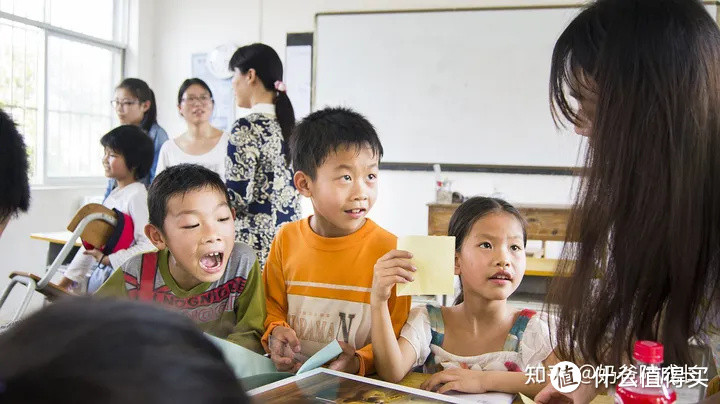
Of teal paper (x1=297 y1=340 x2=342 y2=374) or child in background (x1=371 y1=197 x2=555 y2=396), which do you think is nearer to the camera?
teal paper (x1=297 y1=340 x2=342 y2=374)

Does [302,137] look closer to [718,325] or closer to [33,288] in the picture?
[718,325]

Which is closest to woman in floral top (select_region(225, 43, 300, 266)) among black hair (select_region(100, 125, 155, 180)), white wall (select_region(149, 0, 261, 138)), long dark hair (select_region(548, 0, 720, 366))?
black hair (select_region(100, 125, 155, 180))

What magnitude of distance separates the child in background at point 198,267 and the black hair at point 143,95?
2.35 m

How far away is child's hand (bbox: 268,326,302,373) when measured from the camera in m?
1.40

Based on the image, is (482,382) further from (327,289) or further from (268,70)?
(268,70)

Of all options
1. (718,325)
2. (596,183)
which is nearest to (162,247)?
(596,183)

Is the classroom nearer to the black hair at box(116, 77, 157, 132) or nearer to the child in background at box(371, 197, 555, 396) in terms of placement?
the child in background at box(371, 197, 555, 396)

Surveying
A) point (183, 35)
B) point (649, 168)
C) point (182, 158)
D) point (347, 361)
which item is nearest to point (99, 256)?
point (182, 158)

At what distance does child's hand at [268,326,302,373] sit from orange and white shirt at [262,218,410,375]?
38mm

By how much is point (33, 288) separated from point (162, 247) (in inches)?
42.7

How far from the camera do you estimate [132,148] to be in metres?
2.74

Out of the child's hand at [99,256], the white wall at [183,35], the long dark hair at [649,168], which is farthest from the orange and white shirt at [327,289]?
the white wall at [183,35]

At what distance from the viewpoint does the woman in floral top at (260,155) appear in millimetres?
2545

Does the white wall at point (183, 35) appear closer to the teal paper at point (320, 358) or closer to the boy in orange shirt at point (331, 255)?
the boy in orange shirt at point (331, 255)
